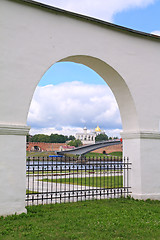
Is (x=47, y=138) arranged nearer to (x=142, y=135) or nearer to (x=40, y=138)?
(x=40, y=138)

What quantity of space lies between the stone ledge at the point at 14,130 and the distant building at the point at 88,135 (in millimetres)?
Result: 90833

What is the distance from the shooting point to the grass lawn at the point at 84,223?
15.0 ft

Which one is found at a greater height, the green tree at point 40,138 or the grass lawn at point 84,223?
the grass lawn at point 84,223

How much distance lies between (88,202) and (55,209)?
42.8 inches

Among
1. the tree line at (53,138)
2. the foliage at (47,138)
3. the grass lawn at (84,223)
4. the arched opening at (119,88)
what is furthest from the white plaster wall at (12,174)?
the foliage at (47,138)

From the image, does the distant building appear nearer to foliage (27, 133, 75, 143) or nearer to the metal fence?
foliage (27, 133, 75, 143)

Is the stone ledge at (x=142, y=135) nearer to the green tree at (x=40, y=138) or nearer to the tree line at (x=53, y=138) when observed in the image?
the tree line at (x=53, y=138)

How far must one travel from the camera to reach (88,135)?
A: 99750 mm

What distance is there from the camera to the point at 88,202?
698cm

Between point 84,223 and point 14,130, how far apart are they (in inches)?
91.7

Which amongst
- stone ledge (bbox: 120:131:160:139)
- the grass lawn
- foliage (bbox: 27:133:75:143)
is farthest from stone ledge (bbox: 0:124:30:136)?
foliage (bbox: 27:133:75:143)

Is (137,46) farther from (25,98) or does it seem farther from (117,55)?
(25,98)

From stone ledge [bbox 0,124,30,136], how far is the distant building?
90.8 m

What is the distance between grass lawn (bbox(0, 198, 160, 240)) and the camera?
4570mm
